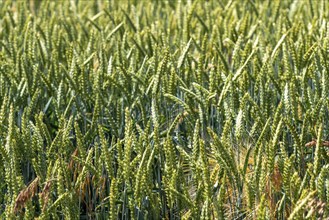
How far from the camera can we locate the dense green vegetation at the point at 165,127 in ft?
6.02

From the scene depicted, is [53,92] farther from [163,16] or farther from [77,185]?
[163,16]

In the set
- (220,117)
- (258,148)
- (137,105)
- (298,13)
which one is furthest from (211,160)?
(298,13)

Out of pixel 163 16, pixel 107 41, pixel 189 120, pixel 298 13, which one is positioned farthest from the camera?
pixel 163 16

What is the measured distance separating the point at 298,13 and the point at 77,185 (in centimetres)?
176

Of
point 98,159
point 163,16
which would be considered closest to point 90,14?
point 163,16

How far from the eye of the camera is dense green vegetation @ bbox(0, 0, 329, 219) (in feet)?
6.02

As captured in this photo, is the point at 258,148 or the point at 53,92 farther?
the point at 53,92

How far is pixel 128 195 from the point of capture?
1.95 m

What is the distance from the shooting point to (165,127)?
2.51 meters

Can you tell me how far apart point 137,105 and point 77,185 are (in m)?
0.58

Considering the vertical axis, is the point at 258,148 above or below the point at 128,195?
above

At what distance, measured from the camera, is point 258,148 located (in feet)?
6.41

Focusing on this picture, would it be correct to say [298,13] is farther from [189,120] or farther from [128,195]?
[128,195]

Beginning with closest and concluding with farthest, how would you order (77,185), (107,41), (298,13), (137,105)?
(77,185) → (137,105) → (107,41) → (298,13)
